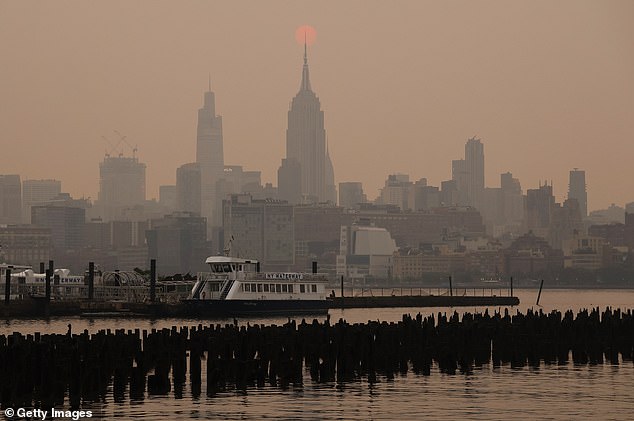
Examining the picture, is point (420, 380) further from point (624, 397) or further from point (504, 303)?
point (504, 303)

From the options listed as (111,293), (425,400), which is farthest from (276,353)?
(111,293)

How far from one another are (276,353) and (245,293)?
5759cm

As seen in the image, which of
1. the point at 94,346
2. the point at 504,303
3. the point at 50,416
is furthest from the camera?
the point at 504,303

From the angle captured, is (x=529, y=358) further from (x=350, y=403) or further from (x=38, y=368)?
(x=38, y=368)

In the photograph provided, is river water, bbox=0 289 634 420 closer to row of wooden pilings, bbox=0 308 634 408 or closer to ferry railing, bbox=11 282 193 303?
row of wooden pilings, bbox=0 308 634 408

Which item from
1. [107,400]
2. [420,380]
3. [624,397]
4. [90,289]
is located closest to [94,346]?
[107,400]

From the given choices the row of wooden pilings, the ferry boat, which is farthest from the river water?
the ferry boat

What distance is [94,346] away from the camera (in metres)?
59.8

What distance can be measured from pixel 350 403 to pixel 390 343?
1320 cm

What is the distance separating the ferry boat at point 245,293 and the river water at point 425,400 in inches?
2053

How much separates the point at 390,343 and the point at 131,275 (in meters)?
72.8

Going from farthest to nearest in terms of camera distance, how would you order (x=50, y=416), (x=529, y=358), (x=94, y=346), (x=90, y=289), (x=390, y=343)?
(x=90, y=289), (x=529, y=358), (x=390, y=343), (x=94, y=346), (x=50, y=416)

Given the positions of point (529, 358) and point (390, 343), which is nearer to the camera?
point (390, 343)

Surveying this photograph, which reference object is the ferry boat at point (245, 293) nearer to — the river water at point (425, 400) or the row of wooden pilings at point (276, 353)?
the row of wooden pilings at point (276, 353)
